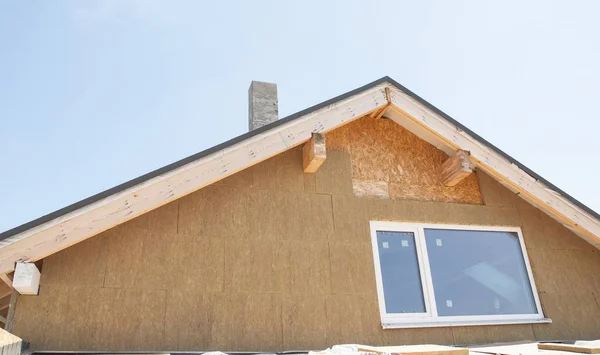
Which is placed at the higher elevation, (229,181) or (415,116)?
(415,116)

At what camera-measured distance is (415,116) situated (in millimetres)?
5461

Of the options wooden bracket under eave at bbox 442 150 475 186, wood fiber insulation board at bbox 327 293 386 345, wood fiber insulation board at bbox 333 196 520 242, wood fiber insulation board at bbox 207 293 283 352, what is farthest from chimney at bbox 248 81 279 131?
wood fiber insulation board at bbox 327 293 386 345

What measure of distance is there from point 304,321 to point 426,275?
62.1 inches

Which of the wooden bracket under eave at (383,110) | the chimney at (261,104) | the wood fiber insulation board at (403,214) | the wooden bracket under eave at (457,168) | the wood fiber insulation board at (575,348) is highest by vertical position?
the chimney at (261,104)

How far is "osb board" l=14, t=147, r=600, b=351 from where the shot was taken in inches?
161

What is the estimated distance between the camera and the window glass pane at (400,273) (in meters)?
5.02

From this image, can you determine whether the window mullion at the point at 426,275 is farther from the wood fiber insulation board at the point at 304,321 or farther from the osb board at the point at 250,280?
the wood fiber insulation board at the point at 304,321

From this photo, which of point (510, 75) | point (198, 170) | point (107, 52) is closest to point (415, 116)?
point (198, 170)

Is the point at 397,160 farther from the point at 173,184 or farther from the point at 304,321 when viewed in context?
the point at 173,184

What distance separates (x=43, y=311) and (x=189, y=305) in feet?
4.15

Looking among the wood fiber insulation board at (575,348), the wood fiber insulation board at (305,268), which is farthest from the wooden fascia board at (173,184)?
the wood fiber insulation board at (575,348)

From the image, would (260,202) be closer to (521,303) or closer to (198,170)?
(198,170)

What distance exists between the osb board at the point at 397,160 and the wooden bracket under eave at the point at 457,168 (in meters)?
0.10

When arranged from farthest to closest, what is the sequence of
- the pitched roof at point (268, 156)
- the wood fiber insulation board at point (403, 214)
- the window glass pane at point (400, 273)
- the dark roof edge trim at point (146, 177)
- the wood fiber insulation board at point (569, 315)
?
the wood fiber insulation board at point (569, 315)
the wood fiber insulation board at point (403, 214)
the window glass pane at point (400, 273)
the pitched roof at point (268, 156)
the dark roof edge trim at point (146, 177)
